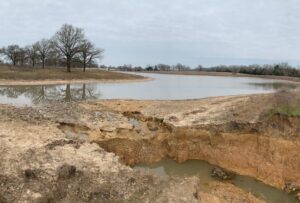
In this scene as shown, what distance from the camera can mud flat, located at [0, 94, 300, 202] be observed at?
8.39 metres

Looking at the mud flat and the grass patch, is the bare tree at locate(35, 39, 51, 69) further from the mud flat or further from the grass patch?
the grass patch

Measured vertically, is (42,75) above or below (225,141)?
above

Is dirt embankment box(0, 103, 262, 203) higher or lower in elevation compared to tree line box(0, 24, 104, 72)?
lower

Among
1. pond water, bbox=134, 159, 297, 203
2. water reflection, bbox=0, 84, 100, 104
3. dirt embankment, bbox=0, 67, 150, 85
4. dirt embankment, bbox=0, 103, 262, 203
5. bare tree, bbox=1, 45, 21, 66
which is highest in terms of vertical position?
bare tree, bbox=1, 45, 21, 66

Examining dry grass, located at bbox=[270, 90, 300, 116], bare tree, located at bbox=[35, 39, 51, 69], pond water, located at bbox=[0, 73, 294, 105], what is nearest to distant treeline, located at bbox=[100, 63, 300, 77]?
pond water, located at bbox=[0, 73, 294, 105]

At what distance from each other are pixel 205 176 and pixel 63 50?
49.3 metres

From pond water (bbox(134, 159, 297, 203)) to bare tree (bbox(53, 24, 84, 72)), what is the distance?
154ft

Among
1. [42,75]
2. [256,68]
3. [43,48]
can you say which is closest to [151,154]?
[42,75]

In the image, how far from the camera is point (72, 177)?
889 centimetres

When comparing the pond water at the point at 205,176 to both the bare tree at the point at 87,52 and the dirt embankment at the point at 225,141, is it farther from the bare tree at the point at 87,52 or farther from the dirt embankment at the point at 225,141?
the bare tree at the point at 87,52

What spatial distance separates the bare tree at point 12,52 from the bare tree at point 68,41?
592 inches

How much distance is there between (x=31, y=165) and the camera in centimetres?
954

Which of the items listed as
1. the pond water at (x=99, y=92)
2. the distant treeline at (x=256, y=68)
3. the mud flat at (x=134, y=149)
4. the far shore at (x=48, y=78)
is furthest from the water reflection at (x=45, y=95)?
the distant treeline at (x=256, y=68)

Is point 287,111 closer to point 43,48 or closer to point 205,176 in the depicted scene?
point 205,176
